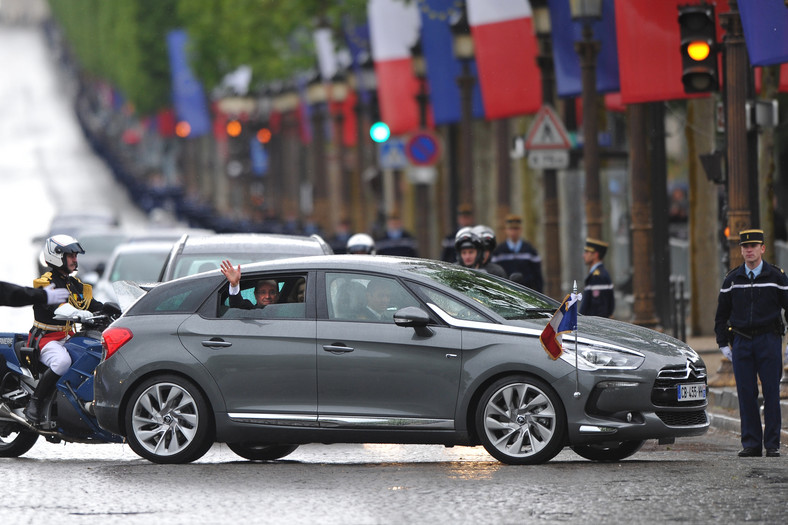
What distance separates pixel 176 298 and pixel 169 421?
912 millimetres

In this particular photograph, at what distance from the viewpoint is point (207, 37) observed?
68.1 m

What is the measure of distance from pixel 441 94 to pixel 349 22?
53.1 feet

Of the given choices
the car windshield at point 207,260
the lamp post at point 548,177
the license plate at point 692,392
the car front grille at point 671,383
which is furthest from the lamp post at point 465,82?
the car front grille at point 671,383

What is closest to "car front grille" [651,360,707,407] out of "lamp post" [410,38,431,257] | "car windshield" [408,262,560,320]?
"car windshield" [408,262,560,320]

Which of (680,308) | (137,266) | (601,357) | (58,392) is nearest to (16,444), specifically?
(58,392)

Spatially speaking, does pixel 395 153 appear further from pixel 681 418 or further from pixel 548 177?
pixel 681 418

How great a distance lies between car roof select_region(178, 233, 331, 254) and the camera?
17.1 metres

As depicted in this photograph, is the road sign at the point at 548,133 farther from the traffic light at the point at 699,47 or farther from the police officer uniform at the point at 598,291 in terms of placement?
the traffic light at the point at 699,47

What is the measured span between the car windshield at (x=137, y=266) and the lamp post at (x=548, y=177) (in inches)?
225

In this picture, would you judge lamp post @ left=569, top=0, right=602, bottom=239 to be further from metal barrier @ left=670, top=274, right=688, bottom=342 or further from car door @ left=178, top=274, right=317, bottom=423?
car door @ left=178, top=274, right=317, bottom=423

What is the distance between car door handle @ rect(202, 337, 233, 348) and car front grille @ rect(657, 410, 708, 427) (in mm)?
3027

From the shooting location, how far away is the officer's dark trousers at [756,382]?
538 inches

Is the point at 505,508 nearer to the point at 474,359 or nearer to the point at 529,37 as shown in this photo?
the point at 474,359

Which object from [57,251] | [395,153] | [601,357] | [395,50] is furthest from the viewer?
[395,50]
